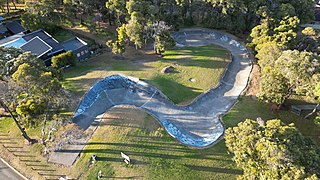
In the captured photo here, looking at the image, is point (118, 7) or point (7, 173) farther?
point (118, 7)

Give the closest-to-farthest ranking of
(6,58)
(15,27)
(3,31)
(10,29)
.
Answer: (6,58) → (3,31) → (10,29) → (15,27)

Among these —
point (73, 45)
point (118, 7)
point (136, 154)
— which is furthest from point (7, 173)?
point (118, 7)

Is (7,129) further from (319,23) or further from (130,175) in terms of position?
(319,23)

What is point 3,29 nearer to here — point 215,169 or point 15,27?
point 15,27

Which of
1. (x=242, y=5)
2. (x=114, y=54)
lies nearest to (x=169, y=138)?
(x=114, y=54)

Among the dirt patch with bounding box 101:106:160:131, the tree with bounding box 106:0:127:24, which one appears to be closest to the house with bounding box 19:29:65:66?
the tree with bounding box 106:0:127:24

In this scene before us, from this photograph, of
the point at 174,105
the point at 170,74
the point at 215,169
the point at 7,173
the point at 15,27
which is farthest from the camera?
the point at 15,27

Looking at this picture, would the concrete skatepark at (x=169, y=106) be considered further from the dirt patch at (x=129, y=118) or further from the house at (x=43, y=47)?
the house at (x=43, y=47)
